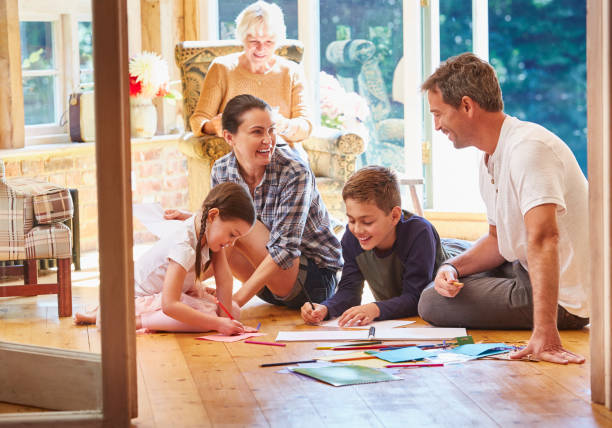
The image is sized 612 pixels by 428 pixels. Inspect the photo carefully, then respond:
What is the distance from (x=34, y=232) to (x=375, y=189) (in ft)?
4.08

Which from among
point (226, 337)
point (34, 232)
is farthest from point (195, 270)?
point (34, 232)

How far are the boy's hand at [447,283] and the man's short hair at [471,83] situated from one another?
2.04ft

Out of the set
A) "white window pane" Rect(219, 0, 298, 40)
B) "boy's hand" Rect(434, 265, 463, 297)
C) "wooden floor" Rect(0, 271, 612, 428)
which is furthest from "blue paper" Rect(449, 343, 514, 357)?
"white window pane" Rect(219, 0, 298, 40)

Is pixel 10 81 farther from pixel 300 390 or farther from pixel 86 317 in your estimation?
pixel 300 390

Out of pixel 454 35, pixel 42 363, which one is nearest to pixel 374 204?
pixel 42 363

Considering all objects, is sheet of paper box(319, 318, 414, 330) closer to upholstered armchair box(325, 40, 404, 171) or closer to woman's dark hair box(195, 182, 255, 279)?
woman's dark hair box(195, 182, 255, 279)

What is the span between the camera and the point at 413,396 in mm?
2381

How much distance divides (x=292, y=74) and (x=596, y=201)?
9.65ft

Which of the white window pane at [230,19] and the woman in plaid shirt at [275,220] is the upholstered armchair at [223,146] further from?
the woman in plaid shirt at [275,220]

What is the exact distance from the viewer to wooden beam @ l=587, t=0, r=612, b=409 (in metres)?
2.19

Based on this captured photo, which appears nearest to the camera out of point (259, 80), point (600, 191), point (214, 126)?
point (600, 191)

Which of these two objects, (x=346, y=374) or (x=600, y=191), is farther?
(x=346, y=374)

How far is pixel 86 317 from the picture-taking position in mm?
2150

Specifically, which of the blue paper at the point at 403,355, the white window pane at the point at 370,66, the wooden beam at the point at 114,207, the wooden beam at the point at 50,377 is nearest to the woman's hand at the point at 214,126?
the white window pane at the point at 370,66
